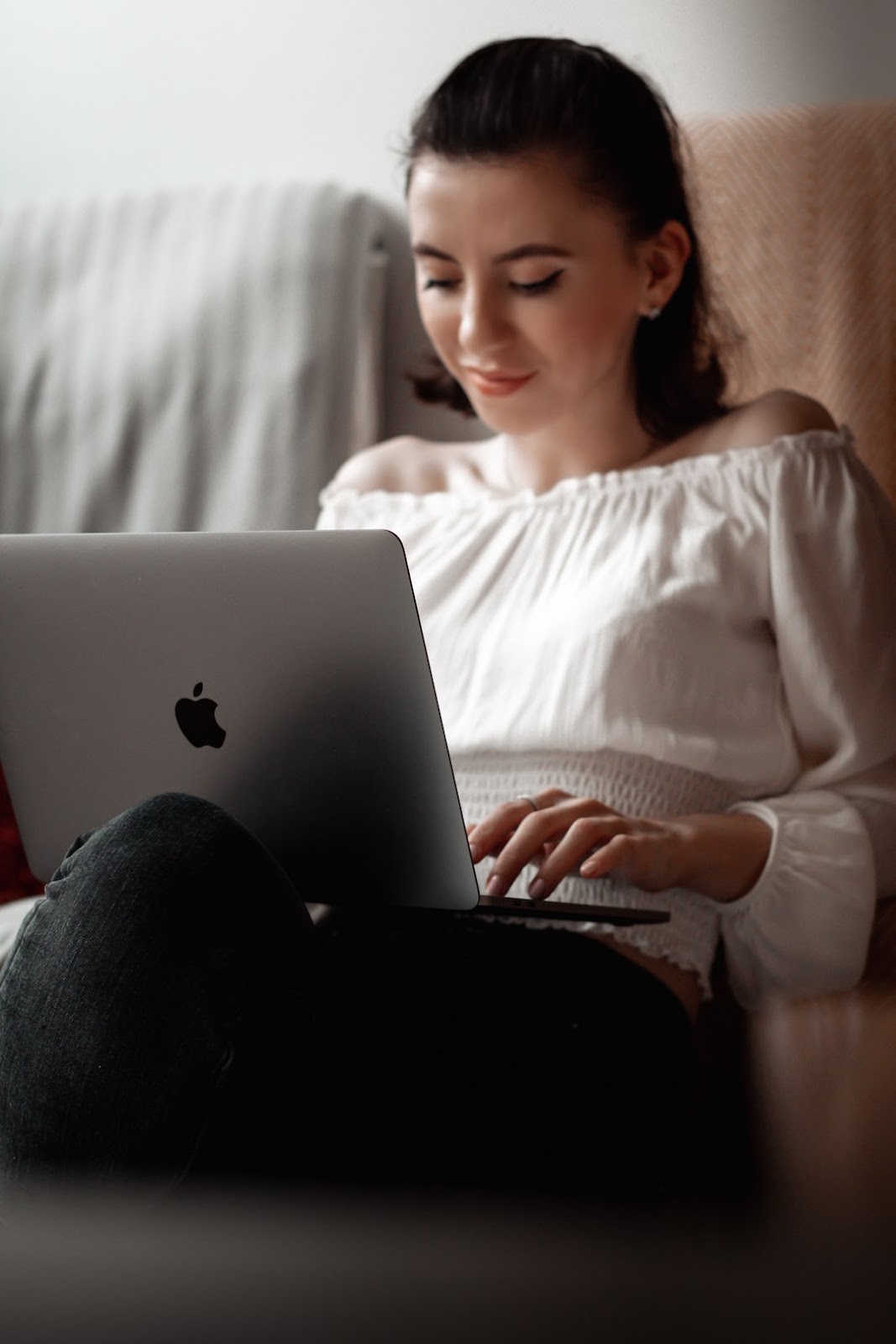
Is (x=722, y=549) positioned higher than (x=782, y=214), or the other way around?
(x=782, y=214)

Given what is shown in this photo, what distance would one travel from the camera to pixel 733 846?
2.63 ft

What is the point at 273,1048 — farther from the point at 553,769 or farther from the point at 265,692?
the point at 553,769

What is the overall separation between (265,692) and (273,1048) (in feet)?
0.56

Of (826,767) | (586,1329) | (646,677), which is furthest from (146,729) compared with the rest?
(586,1329)

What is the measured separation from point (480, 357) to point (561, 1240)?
86 cm

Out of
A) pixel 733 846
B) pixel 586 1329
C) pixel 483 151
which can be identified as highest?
pixel 483 151

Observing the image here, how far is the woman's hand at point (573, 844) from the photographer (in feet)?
→ 2.32

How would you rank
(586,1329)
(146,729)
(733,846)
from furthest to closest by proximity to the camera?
(733,846) < (146,729) < (586,1329)

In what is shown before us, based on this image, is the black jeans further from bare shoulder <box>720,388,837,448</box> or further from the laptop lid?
bare shoulder <box>720,388,837,448</box>

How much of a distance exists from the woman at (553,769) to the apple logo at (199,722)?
0.07 m

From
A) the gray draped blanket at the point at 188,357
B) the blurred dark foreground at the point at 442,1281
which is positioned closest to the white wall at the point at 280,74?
the gray draped blanket at the point at 188,357

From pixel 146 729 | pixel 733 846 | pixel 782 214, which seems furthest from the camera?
pixel 782 214

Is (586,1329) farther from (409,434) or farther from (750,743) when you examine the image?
(409,434)

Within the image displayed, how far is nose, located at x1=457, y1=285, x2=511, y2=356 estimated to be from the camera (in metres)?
0.95
